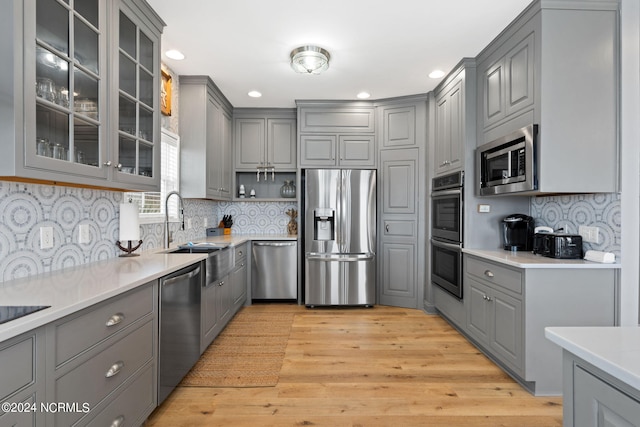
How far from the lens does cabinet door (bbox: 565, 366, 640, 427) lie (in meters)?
0.67

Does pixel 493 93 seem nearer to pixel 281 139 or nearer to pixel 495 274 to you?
pixel 495 274

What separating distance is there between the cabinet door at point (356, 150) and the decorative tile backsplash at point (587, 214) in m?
1.94

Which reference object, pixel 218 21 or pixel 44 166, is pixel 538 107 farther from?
pixel 44 166

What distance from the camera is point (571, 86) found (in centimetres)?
217

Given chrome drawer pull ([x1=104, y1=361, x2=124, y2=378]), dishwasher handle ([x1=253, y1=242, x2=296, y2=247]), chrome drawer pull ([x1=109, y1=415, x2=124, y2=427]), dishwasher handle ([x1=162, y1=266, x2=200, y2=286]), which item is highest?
dishwasher handle ([x1=253, y1=242, x2=296, y2=247])

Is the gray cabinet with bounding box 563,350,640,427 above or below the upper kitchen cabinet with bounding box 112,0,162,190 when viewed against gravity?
below

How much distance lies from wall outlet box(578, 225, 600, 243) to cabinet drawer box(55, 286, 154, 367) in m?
2.88

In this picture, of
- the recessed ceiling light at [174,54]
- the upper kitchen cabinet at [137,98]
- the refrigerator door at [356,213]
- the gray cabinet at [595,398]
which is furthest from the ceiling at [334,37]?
the gray cabinet at [595,398]

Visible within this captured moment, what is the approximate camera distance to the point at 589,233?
7.53ft

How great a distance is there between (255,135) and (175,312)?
3039 millimetres

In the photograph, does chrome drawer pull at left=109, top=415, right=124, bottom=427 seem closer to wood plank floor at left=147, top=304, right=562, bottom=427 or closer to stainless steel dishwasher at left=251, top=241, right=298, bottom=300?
wood plank floor at left=147, top=304, right=562, bottom=427

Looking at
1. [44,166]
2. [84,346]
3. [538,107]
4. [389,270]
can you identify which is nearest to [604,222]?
[538,107]

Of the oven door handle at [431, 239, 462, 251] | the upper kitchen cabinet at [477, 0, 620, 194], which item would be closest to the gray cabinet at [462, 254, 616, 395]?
the upper kitchen cabinet at [477, 0, 620, 194]

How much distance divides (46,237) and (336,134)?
318cm
